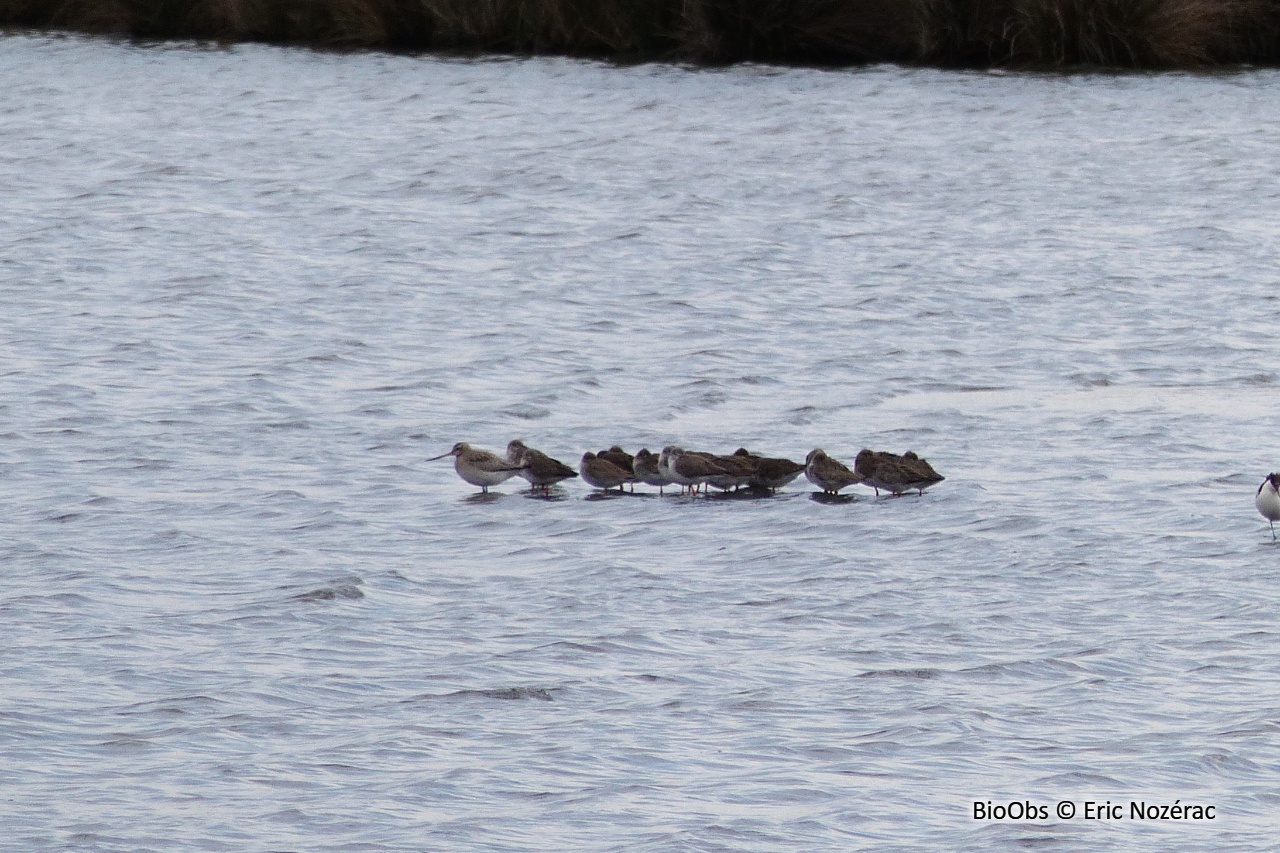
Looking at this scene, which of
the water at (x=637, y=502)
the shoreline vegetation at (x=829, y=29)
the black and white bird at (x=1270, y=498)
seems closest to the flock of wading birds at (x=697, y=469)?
the water at (x=637, y=502)

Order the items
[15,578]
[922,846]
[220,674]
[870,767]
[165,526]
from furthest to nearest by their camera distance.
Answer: [165,526] → [15,578] → [220,674] → [870,767] → [922,846]

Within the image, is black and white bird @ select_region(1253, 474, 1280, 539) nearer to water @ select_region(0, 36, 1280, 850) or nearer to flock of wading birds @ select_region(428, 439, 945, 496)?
water @ select_region(0, 36, 1280, 850)

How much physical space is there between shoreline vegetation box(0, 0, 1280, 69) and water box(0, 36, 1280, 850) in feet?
15.1

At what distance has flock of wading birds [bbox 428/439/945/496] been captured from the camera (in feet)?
39.3

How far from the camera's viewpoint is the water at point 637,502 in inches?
309

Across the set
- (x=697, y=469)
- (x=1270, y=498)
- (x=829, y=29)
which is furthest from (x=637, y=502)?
(x=829, y=29)

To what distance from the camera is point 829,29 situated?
1289 inches

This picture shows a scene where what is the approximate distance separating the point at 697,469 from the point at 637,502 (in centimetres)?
45

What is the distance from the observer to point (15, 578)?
10422mm

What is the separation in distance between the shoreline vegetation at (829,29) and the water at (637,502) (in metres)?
4.60

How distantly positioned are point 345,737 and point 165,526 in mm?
3501

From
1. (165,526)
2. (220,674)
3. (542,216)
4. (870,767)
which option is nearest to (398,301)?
(542,216)

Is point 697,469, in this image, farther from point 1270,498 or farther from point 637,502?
point 1270,498

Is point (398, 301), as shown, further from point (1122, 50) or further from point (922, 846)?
point (1122, 50)
